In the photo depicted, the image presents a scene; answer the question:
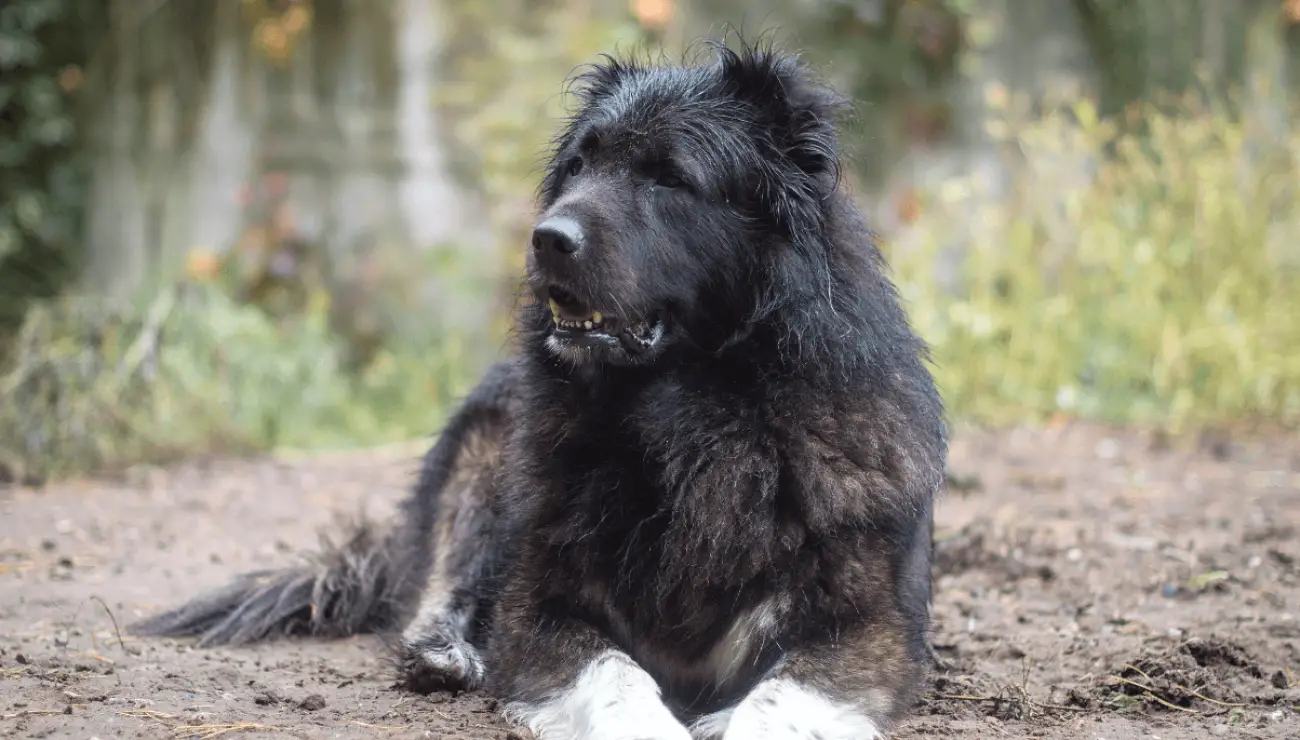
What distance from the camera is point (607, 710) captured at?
263cm

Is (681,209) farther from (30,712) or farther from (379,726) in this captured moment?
(30,712)

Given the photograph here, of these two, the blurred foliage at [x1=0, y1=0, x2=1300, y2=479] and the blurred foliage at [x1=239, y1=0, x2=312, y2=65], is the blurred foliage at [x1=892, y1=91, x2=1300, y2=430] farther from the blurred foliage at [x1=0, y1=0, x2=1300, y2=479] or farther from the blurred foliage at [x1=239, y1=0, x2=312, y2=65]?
the blurred foliage at [x1=239, y1=0, x2=312, y2=65]

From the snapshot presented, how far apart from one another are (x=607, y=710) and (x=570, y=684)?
18 centimetres

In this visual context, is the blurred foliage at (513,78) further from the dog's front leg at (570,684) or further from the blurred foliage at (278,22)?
the dog's front leg at (570,684)

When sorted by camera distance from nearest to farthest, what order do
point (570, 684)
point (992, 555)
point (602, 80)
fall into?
point (570, 684) → point (602, 80) → point (992, 555)

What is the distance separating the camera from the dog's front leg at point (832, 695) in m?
2.59

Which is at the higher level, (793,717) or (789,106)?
(789,106)

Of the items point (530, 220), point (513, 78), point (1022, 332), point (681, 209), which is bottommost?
point (681, 209)

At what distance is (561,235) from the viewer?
2.83m

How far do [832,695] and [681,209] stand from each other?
121 cm

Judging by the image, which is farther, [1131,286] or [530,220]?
[1131,286]

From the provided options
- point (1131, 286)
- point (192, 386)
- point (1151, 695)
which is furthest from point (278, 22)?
point (1151, 695)

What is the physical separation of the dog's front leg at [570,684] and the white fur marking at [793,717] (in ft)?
0.48

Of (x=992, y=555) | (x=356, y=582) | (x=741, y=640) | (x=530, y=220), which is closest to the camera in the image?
(x=741, y=640)
